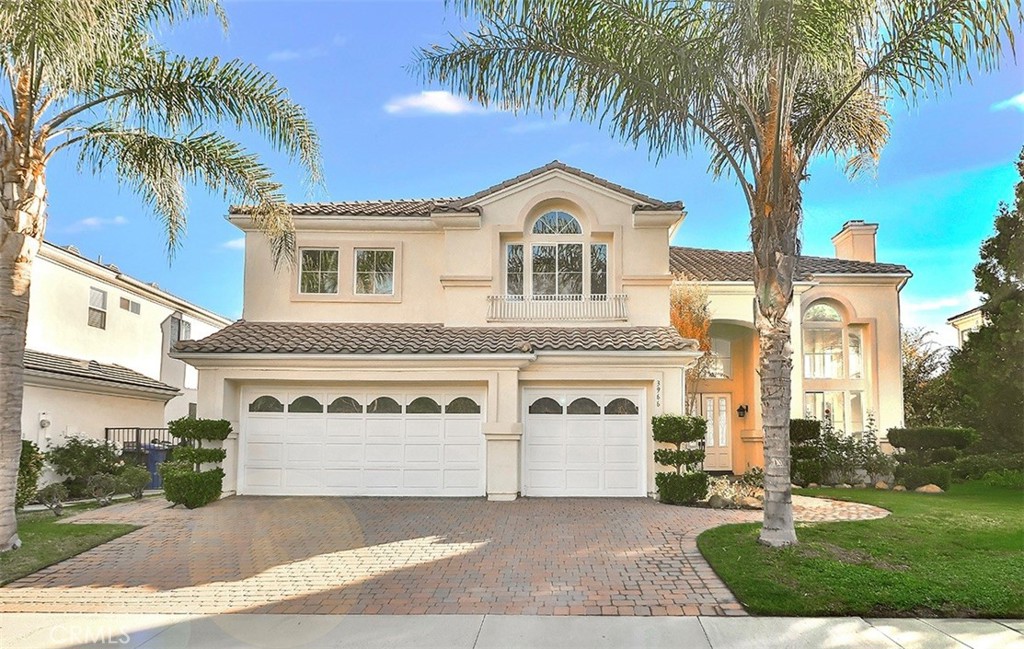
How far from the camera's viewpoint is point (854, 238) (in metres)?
22.8

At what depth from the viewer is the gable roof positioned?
16.6m

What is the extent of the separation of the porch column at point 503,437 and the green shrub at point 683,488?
293 centimetres

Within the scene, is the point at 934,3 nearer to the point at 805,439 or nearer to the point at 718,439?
the point at 805,439

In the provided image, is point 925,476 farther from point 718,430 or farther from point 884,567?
point 884,567

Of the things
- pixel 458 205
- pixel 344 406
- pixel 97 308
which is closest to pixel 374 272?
pixel 458 205

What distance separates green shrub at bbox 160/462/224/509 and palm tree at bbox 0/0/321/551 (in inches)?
148

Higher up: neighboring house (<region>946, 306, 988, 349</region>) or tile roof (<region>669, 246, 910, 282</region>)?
tile roof (<region>669, 246, 910, 282</region>)

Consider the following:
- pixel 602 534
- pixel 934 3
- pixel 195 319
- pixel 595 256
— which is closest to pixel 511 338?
pixel 595 256

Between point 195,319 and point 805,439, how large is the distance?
22.1m

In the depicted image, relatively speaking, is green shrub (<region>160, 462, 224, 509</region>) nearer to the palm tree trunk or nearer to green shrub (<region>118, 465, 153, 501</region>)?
green shrub (<region>118, 465, 153, 501</region>)

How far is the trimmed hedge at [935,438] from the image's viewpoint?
1742cm

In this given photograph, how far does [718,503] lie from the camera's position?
1335 centimetres

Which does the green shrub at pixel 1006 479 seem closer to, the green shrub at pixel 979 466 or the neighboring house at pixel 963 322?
the green shrub at pixel 979 466

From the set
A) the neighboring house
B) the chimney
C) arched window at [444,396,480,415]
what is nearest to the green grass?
arched window at [444,396,480,415]
